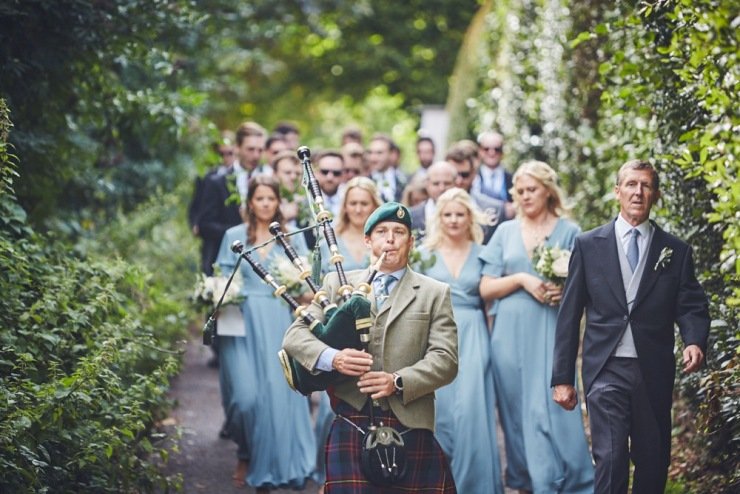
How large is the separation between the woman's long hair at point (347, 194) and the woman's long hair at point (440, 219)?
0.56 meters

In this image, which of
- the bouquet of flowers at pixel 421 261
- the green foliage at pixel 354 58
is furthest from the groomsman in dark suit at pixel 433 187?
the green foliage at pixel 354 58

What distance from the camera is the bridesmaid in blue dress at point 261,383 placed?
892cm

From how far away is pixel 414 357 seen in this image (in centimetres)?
615

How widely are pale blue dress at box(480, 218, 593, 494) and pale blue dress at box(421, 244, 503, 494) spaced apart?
13 centimetres

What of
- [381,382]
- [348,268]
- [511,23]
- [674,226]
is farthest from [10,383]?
[511,23]

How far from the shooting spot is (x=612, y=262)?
676 centimetres

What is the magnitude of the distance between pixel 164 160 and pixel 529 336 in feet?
33.8

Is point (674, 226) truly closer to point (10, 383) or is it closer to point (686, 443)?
point (686, 443)

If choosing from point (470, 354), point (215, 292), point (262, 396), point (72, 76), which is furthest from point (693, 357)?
point (72, 76)

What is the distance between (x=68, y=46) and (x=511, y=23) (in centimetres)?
831

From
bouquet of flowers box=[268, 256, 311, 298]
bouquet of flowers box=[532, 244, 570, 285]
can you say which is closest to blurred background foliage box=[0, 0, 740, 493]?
bouquet of flowers box=[532, 244, 570, 285]

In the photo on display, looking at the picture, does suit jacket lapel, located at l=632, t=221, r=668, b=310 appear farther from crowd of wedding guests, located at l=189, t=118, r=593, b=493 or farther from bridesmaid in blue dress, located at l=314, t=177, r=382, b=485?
bridesmaid in blue dress, located at l=314, t=177, r=382, b=485

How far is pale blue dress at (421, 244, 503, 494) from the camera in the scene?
27.2 feet

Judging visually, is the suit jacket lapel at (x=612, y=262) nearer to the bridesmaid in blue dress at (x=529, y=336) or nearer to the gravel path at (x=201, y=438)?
the bridesmaid in blue dress at (x=529, y=336)
